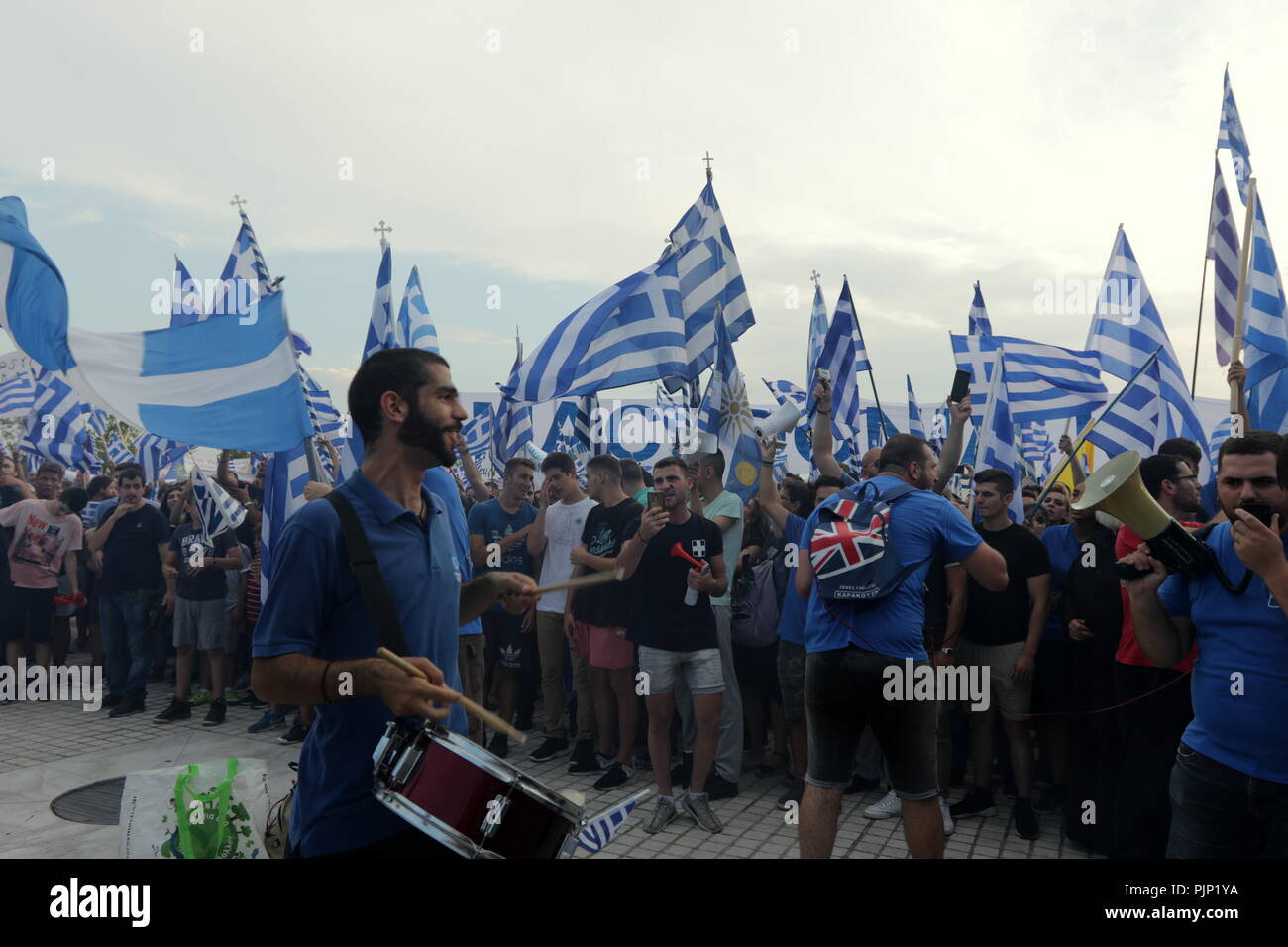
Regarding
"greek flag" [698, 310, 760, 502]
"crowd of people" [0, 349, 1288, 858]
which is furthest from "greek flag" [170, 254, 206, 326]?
"greek flag" [698, 310, 760, 502]

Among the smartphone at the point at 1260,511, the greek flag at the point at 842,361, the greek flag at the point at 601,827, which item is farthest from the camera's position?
the greek flag at the point at 842,361

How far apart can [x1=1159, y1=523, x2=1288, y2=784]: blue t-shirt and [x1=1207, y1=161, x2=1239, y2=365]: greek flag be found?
16.7 ft

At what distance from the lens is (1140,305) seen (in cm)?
900

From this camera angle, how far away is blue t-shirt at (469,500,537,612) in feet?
27.1

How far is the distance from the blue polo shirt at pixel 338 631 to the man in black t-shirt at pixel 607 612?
4465mm

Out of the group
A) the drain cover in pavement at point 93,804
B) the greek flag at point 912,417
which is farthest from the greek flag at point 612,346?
the greek flag at point 912,417

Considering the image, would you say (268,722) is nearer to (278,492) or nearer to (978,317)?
(278,492)

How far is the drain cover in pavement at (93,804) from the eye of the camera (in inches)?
236

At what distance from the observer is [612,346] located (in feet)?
26.1

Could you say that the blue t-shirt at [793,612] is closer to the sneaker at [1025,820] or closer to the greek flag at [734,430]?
the greek flag at [734,430]
